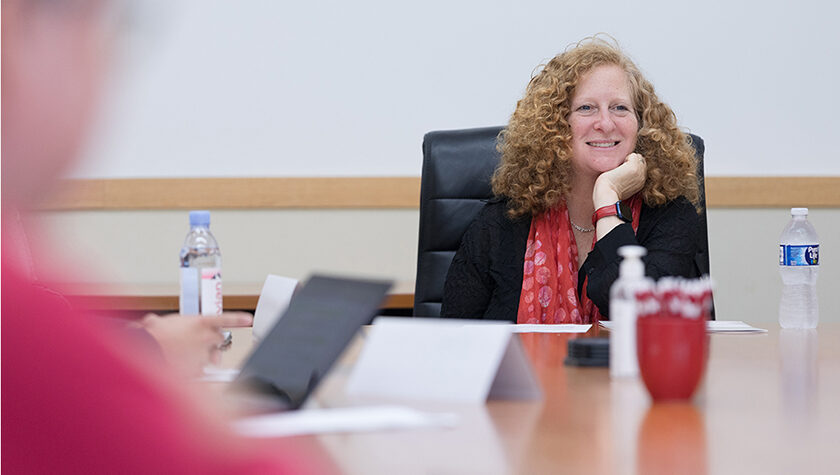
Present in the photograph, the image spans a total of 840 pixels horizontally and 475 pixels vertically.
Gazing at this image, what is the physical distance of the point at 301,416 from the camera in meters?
0.81

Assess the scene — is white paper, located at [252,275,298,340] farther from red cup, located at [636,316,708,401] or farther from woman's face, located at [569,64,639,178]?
woman's face, located at [569,64,639,178]

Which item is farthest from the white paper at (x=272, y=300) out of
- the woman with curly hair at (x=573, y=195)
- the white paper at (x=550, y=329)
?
the woman with curly hair at (x=573, y=195)

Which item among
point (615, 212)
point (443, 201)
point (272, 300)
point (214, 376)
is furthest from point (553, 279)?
point (214, 376)

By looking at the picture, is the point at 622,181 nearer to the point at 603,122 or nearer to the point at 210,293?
the point at 603,122

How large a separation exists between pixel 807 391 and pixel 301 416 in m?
0.59

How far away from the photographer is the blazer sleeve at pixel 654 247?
6.36 ft

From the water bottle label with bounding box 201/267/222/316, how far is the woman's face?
3.91 ft

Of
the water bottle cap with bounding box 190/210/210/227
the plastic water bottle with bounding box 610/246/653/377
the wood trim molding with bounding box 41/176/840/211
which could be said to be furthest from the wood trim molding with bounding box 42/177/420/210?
the plastic water bottle with bounding box 610/246/653/377

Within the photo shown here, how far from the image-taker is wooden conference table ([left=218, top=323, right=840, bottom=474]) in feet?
2.35

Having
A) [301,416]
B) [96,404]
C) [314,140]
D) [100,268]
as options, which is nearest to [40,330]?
[96,404]

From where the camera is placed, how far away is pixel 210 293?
4.04ft

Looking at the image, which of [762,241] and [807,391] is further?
[762,241]

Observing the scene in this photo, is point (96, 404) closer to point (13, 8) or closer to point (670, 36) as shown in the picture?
point (13, 8)

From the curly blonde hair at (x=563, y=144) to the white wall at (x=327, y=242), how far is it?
895 mm
